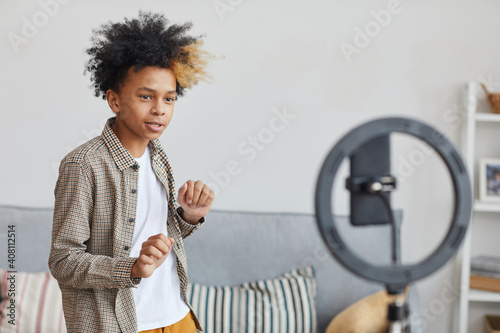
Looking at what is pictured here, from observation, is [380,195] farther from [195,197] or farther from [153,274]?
[153,274]

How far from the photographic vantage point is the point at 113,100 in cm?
124

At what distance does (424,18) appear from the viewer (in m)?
2.43

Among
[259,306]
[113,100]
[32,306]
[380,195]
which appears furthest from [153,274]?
[32,306]

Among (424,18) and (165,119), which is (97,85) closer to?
(165,119)

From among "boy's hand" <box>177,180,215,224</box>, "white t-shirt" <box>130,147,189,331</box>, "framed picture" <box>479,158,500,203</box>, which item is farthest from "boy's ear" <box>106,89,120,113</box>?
"framed picture" <box>479,158,500,203</box>

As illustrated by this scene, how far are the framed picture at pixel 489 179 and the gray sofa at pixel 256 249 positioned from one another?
48cm

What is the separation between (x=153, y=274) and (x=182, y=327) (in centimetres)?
14

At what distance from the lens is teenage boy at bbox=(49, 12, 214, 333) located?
1.07 metres

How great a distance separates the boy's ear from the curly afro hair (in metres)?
0.01

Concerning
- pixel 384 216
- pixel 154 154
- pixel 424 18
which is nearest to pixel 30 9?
pixel 154 154

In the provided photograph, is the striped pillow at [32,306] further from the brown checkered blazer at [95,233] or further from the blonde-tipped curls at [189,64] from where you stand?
the blonde-tipped curls at [189,64]

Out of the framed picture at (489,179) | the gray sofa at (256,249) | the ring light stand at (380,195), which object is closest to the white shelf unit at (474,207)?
the framed picture at (489,179)

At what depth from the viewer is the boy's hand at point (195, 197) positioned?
1133 millimetres

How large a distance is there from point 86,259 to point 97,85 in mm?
435
